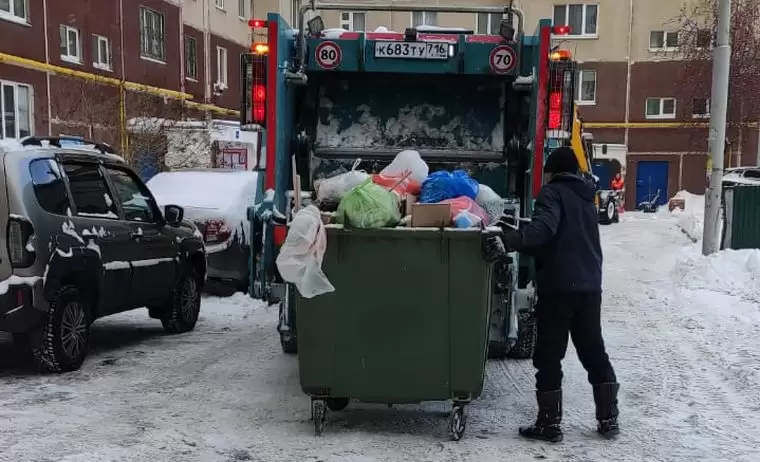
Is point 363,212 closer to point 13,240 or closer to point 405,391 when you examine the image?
point 405,391

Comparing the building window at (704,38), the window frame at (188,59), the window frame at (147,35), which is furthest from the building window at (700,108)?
the window frame at (147,35)

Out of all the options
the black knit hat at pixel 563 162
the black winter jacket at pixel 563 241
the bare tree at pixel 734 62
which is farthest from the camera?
the bare tree at pixel 734 62

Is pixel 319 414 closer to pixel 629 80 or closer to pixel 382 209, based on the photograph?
pixel 382 209

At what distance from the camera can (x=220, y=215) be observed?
9.06 metres

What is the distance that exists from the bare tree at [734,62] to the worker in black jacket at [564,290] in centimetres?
1476

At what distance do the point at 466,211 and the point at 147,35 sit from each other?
20.3 m

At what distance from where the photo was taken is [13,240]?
18.2ft

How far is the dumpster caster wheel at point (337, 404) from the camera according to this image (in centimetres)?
500

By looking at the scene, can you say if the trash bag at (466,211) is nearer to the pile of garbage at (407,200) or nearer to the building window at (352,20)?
the pile of garbage at (407,200)

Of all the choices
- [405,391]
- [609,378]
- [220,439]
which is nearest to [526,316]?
[609,378]

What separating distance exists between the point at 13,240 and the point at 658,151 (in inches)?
1160

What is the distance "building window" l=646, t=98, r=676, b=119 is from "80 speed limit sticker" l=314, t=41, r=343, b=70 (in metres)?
27.7

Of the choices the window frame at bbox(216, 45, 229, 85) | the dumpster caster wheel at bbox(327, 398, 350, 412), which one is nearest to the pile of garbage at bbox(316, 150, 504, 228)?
the dumpster caster wheel at bbox(327, 398, 350, 412)

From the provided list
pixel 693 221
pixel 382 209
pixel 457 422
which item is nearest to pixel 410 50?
pixel 382 209
